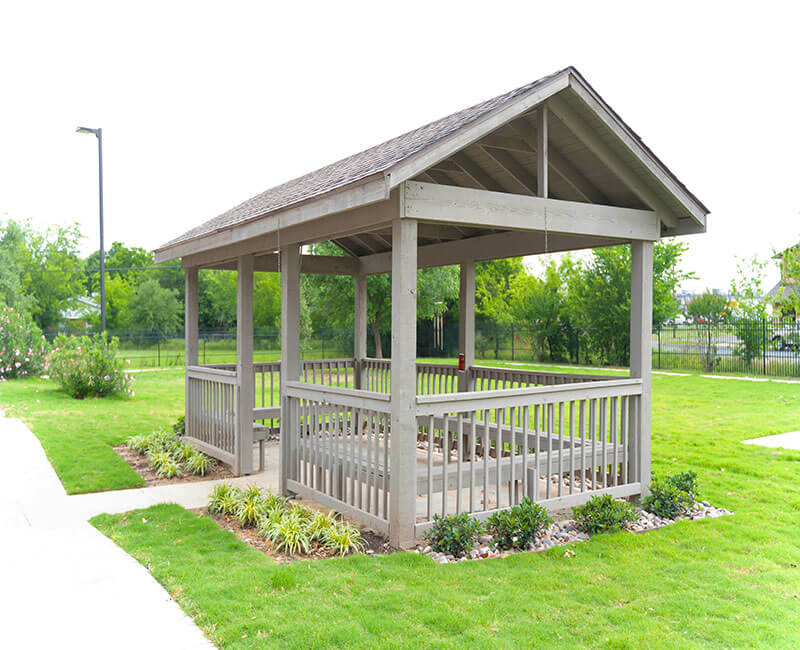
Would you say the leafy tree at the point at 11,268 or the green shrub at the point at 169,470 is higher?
the leafy tree at the point at 11,268

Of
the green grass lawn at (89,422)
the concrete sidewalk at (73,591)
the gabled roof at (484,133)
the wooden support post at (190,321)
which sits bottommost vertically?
the green grass lawn at (89,422)

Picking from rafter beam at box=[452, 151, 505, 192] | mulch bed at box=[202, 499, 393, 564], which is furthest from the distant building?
rafter beam at box=[452, 151, 505, 192]

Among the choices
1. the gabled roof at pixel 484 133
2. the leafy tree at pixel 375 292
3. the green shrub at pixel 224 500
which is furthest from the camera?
the leafy tree at pixel 375 292

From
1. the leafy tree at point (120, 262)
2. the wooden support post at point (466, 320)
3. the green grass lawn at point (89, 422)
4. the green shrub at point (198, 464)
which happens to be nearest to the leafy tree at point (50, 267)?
the leafy tree at point (120, 262)

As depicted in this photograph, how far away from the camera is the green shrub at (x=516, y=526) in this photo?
500cm

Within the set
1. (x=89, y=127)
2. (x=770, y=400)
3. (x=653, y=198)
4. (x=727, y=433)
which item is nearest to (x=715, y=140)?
(x=770, y=400)

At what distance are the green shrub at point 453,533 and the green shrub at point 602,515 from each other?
108 centimetres

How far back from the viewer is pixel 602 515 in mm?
5414

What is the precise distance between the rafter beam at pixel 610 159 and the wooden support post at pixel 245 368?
402 centimetres

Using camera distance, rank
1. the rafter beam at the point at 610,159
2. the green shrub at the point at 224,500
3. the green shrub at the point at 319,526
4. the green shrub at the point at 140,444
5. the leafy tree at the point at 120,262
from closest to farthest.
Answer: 1. the green shrub at the point at 319,526
2. the rafter beam at the point at 610,159
3. the green shrub at the point at 224,500
4. the green shrub at the point at 140,444
5. the leafy tree at the point at 120,262

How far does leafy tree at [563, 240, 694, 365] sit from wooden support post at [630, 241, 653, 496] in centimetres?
1925

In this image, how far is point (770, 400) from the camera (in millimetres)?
14586

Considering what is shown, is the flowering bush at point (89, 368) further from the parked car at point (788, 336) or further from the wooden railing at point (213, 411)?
the parked car at point (788, 336)

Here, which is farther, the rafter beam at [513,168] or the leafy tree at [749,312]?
the leafy tree at [749,312]
